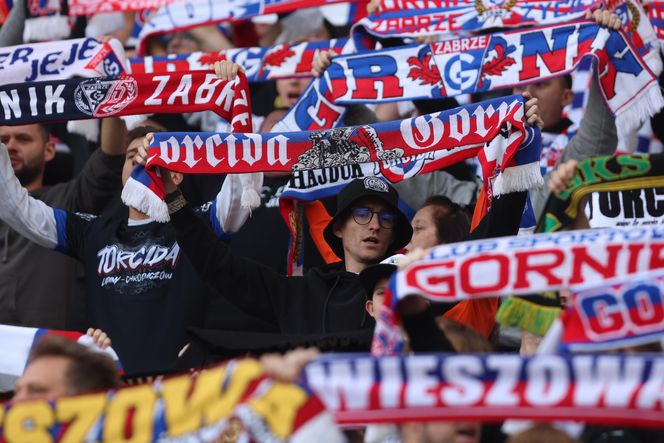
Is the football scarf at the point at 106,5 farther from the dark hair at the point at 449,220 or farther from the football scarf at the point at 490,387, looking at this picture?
the football scarf at the point at 490,387

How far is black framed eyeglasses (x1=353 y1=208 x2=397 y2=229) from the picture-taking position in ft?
20.0

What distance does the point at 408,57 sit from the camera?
7.07m

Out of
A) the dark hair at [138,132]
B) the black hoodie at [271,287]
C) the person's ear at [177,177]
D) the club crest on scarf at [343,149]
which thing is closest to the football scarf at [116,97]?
the dark hair at [138,132]

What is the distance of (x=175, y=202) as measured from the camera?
19.5ft

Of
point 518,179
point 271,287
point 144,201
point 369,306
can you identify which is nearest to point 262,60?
point 144,201

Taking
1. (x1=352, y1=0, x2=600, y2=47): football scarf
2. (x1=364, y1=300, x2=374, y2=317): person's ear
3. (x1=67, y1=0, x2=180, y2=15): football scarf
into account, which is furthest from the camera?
(x1=67, y1=0, x2=180, y2=15): football scarf

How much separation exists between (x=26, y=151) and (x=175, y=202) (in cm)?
156

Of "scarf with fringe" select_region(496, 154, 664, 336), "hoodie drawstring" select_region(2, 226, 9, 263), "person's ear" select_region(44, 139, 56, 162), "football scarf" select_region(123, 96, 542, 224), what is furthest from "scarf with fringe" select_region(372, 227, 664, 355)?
"person's ear" select_region(44, 139, 56, 162)

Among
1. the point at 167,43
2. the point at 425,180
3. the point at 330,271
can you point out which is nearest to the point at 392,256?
the point at 330,271

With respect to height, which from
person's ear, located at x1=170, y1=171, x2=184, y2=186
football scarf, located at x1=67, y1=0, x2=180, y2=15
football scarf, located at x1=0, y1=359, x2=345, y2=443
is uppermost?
football scarf, located at x1=67, y1=0, x2=180, y2=15

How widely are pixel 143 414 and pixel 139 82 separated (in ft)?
8.86

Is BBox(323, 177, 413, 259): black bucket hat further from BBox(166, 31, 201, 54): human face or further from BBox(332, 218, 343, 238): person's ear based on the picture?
BBox(166, 31, 201, 54): human face

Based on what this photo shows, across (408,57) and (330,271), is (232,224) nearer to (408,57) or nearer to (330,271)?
(330,271)

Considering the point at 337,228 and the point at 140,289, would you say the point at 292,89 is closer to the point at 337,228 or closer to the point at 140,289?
the point at 337,228
